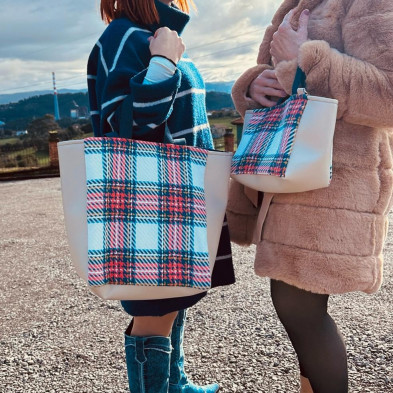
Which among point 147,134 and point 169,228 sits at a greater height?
point 147,134

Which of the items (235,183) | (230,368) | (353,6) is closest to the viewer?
(353,6)

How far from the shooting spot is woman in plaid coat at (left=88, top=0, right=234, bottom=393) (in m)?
1.41

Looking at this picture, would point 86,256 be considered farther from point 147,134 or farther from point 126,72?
point 126,72

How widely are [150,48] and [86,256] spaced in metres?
0.67

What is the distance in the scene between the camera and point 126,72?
4.64 feet

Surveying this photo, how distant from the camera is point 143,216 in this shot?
1.36 meters

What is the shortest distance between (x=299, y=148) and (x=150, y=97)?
18.1 inches

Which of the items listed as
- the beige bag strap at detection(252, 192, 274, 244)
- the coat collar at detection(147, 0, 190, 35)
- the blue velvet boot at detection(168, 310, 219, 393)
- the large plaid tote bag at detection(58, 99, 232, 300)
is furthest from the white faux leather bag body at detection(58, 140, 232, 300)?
the blue velvet boot at detection(168, 310, 219, 393)

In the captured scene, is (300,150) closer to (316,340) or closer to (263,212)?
(263,212)

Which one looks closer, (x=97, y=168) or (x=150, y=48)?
(x=97, y=168)

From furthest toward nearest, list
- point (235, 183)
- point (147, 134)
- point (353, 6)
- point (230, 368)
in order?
point (230, 368)
point (235, 183)
point (147, 134)
point (353, 6)

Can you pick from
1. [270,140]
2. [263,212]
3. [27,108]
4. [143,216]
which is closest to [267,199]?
[263,212]

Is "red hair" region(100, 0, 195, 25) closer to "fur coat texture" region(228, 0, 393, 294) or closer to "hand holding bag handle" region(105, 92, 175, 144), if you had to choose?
"hand holding bag handle" region(105, 92, 175, 144)

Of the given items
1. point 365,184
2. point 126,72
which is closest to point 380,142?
point 365,184
